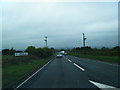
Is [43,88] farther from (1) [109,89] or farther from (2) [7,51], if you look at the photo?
(2) [7,51]

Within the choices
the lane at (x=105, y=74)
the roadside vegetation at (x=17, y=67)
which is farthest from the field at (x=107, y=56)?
the lane at (x=105, y=74)

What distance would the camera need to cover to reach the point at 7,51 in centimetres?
7569

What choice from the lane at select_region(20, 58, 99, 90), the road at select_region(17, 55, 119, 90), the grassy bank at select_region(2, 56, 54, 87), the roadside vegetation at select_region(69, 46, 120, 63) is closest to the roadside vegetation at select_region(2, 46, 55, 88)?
the grassy bank at select_region(2, 56, 54, 87)

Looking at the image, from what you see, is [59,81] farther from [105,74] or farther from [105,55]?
[105,55]

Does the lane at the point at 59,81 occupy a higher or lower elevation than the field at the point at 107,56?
higher

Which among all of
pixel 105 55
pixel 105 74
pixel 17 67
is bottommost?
pixel 105 55

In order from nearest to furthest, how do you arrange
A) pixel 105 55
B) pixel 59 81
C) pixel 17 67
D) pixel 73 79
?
pixel 59 81 → pixel 73 79 → pixel 17 67 → pixel 105 55

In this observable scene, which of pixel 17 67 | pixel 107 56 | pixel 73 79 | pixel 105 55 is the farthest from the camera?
pixel 105 55

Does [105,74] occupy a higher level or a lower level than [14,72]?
higher

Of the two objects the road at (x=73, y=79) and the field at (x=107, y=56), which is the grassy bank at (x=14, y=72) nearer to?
the road at (x=73, y=79)

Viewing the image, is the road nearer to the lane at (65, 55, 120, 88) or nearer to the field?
the lane at (65, 55, 120, 88)

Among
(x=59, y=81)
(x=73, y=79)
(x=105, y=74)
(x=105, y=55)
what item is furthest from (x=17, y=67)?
(x=105, y=55)

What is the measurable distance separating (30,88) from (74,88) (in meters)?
2.13

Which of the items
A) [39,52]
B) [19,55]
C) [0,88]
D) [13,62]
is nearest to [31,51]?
[39,52]
